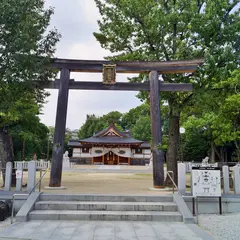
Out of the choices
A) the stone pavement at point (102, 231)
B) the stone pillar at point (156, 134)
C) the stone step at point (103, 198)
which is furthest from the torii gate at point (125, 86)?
the stone pavement at point (102, 231)

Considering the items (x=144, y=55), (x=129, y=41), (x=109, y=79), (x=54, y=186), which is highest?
(x=129, y=41)

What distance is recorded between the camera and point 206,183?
7531 millimetres

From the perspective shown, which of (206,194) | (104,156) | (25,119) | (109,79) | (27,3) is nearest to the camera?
(206,194)

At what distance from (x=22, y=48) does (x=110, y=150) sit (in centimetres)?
2928

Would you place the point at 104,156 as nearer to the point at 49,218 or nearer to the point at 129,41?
the point at 129,41

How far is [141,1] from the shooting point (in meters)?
10.8

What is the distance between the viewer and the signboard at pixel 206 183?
7.47m

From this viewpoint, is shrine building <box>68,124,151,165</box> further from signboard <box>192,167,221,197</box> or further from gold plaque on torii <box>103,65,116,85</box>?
signboard <box>192,167,221,197</box>

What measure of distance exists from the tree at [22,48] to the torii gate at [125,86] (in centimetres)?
81

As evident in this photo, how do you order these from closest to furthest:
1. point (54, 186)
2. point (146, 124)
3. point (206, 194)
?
1. point (206, 194)
2. point (54, 186)
3. point (146, 124)

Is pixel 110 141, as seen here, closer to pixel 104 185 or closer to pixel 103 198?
pixel 104 185

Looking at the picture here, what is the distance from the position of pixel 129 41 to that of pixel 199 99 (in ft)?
13.5

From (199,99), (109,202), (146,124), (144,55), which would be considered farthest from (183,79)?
(146,124)

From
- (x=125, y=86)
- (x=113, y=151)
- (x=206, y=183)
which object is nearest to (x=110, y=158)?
(x=113, y=151)
